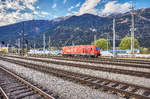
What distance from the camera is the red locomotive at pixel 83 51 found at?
27.7 metres

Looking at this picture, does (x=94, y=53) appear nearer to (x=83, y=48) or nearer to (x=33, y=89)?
(x=83, y=48)

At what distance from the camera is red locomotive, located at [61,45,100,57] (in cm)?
2769

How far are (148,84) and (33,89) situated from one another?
7.25 metres

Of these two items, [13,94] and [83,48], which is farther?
[83,48]

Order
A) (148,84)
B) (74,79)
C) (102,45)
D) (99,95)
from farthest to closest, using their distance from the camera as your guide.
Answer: (102,45) → (74,79) → (148,84) → (99,95)

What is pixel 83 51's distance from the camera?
30.0 m

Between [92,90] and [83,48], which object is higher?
[83,48]

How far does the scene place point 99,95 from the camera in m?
6.12

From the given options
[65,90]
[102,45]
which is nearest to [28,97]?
[65,90]

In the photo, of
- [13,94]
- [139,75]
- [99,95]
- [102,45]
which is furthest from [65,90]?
[102,45]

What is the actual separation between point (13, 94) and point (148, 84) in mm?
8179

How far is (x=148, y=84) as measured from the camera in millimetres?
8016

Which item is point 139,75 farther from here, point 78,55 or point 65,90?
point 78,55

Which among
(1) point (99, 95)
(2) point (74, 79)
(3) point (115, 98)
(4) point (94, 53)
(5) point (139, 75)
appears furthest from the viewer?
(4) point (94, 53)
